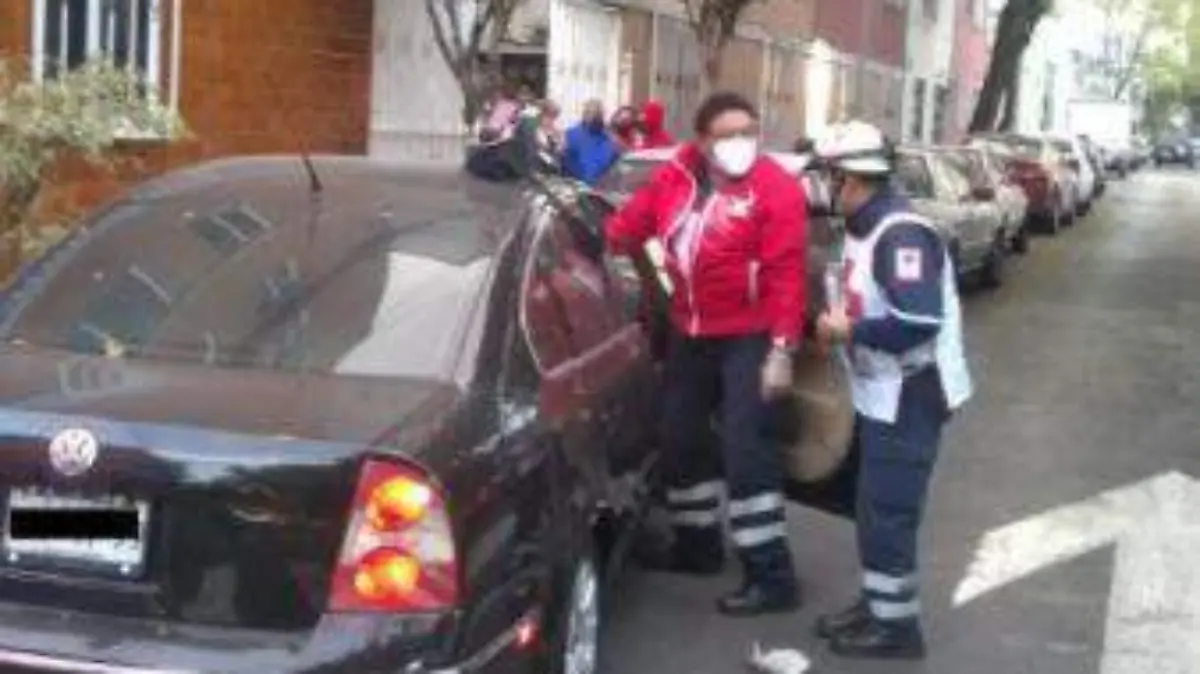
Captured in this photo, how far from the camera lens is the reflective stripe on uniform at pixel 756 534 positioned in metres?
6.66

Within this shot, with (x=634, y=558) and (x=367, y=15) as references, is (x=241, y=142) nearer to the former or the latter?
(x=367, y=15)

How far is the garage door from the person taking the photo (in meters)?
23.0

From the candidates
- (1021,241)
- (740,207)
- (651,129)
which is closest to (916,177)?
(651,129)

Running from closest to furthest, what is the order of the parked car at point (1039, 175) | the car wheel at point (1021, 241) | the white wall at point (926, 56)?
1. the car wheel at point (1021, 241)
2. the parked car at point (1039, 175)
3. the white wall at point (926, 56)

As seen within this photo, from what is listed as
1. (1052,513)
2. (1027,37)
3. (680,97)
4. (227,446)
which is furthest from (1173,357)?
(1027,37)

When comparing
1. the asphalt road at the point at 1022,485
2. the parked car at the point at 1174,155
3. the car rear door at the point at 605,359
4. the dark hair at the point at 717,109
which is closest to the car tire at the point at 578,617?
the car rear door at the point at 605,359

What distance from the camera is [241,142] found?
600 inches

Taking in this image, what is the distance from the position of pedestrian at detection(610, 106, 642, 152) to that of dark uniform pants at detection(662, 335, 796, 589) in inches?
439

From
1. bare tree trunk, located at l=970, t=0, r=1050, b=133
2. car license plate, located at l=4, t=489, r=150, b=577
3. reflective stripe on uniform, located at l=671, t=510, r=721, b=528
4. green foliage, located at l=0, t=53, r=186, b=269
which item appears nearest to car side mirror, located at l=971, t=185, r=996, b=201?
green foliage, located at l=0, t=53, r=186, b=269

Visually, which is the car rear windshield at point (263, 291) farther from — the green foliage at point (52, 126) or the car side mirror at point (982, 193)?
the car side mirror at point (982, 193)

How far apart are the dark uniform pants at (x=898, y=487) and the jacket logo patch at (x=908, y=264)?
1.11 feet

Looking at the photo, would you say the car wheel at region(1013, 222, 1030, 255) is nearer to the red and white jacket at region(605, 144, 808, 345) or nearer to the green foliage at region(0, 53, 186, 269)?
the green foliage at region(0, 53, 186, 269)

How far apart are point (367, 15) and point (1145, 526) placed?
1055 centimetres

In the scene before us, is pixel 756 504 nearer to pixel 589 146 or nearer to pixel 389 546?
pixel 389 546
